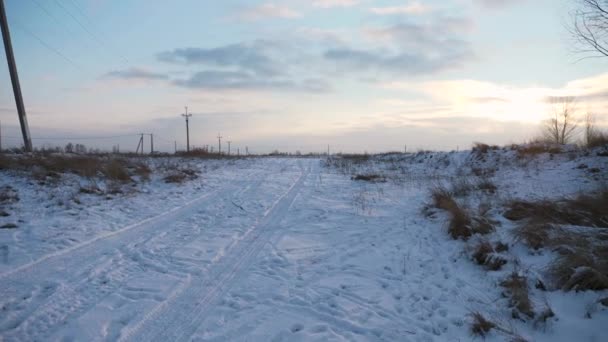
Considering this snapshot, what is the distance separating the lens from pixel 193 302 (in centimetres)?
416

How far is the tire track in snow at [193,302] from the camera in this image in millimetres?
3494

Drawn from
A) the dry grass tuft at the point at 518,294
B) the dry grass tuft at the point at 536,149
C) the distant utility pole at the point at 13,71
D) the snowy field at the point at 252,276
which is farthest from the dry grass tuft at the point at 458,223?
the distant utility pole at the point at 13,71

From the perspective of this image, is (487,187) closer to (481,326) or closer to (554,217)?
(554,217)

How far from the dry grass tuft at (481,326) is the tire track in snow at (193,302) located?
2.97 m

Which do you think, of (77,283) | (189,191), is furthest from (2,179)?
(77,283)

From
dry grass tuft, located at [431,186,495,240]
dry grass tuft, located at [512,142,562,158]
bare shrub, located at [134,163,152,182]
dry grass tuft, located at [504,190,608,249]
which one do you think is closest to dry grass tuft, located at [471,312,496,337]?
dry grass tuft, located at [504,190,608,249]

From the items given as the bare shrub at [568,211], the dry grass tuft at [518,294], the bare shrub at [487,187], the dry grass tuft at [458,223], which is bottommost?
the dry grass tuft at [518,294]

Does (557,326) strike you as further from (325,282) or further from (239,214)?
(239,214)

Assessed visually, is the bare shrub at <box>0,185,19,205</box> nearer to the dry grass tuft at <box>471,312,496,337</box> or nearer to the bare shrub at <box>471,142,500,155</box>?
the dry grass tuft at <box>471,312,496,337</box>

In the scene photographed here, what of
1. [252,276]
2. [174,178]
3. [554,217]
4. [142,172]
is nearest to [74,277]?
[252,276]

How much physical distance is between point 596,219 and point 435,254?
8.84 ft

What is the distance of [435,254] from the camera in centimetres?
600

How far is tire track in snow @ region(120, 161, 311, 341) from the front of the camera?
11.5 feet

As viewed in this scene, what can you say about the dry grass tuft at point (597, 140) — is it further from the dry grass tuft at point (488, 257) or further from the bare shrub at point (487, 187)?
the dry grass tuft at point (488, 257)
